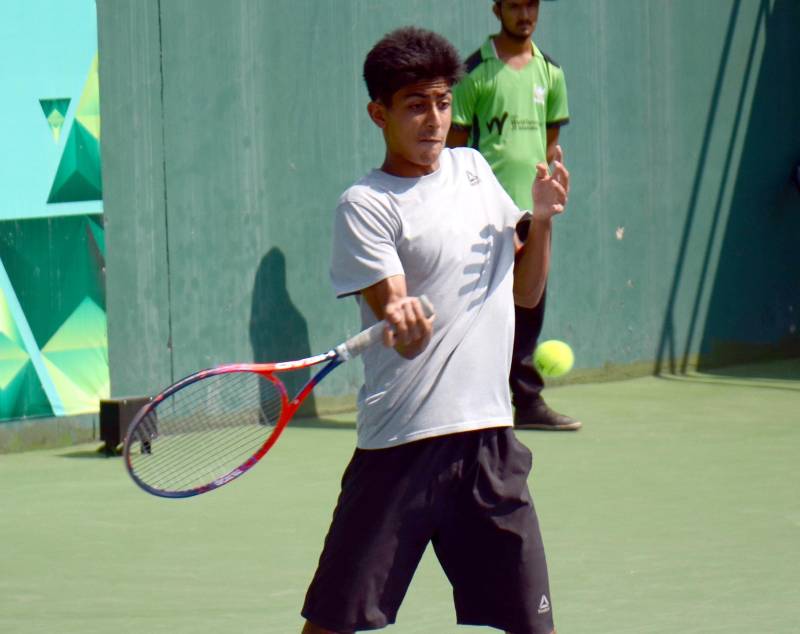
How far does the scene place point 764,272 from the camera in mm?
10078

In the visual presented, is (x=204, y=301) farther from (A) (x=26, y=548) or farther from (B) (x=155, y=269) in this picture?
(A) (x=26, y=548)

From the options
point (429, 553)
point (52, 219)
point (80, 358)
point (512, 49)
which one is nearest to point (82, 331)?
point (80, 358)

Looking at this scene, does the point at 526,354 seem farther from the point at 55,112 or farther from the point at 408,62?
the point at 408,62

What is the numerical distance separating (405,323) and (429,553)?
201 cm

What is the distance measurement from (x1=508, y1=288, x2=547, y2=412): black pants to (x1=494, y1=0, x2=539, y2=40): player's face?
1.13 meters

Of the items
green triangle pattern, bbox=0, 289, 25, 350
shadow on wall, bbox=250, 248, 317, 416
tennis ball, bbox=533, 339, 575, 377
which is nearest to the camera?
green triangle pattern, bbox=0, 289, 25, 350

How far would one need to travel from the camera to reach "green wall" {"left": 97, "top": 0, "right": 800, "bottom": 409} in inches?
283

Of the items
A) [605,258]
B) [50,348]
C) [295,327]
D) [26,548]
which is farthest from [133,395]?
[605,258]

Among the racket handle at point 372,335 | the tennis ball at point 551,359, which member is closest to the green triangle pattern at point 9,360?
the tennis ball at point 551,359

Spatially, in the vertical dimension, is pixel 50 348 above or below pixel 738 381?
above

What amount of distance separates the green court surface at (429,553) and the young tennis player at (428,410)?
85cm

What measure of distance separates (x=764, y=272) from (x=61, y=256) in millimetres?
4754

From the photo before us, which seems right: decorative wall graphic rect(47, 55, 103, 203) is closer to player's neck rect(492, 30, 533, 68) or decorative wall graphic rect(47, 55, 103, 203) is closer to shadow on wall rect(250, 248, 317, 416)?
shadow on wall rect(250, 248, 317, 416)

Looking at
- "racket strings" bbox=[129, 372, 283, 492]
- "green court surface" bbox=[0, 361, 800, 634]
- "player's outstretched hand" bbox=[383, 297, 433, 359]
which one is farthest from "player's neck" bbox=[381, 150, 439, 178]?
"green court surface" bbox=[0, 361, 800, 634]
